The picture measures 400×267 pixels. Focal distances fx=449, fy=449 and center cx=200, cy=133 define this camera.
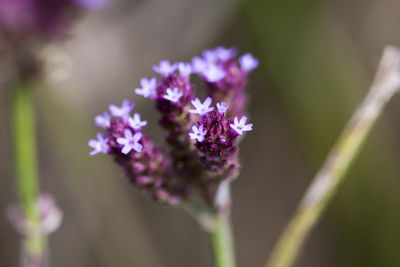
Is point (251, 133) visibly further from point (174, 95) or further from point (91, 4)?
point (174, 95)

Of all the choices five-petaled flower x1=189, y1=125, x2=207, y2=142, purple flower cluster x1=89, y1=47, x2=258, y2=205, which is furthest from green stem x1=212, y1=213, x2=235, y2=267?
five-petaled flower x1=189, y1=125, x2=207, y2=142

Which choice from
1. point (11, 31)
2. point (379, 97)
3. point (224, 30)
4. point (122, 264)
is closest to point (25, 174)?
point (11, 31)

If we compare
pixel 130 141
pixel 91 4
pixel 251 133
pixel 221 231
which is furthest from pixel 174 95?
pixel 251 133

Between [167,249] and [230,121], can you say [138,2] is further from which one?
[230,121]

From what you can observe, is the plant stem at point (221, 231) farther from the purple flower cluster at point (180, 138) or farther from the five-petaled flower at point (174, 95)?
the five-petaled flower at point (174, 95)

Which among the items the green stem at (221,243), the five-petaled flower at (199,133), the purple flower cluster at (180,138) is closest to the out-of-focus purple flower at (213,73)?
the purple flower cluster at (180,138)
